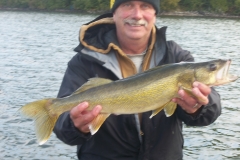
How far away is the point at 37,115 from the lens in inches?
168

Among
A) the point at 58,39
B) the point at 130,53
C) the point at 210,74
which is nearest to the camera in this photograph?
the point at 210,74

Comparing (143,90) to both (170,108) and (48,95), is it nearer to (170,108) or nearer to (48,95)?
(170,108)

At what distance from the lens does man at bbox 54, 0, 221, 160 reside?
14.7 ft

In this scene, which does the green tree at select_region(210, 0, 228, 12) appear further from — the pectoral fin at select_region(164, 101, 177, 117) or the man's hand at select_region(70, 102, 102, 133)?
the man's hand at select_region(70, 102, 102, 133)

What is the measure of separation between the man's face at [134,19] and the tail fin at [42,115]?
1196 mm

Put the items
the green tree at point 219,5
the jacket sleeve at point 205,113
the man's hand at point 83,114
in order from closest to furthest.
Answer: the man's hand at point 83,114 < the jacket sleeve at point 205,113 < the green tree at point 219,5

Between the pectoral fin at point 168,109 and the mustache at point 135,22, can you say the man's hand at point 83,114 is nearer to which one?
the pectoral fin at point 168,109

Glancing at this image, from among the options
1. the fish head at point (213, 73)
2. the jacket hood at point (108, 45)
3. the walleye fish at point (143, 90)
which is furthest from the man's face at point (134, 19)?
the fish head at point (213, 73)

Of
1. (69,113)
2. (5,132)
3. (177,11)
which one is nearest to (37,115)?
(69,113)

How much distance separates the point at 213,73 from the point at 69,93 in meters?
1.62

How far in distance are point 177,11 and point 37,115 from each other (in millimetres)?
79241

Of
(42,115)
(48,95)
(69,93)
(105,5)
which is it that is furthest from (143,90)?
(105,5)

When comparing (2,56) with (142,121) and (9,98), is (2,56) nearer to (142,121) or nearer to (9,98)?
(9,98)

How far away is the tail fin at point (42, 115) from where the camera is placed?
4.24 meters
